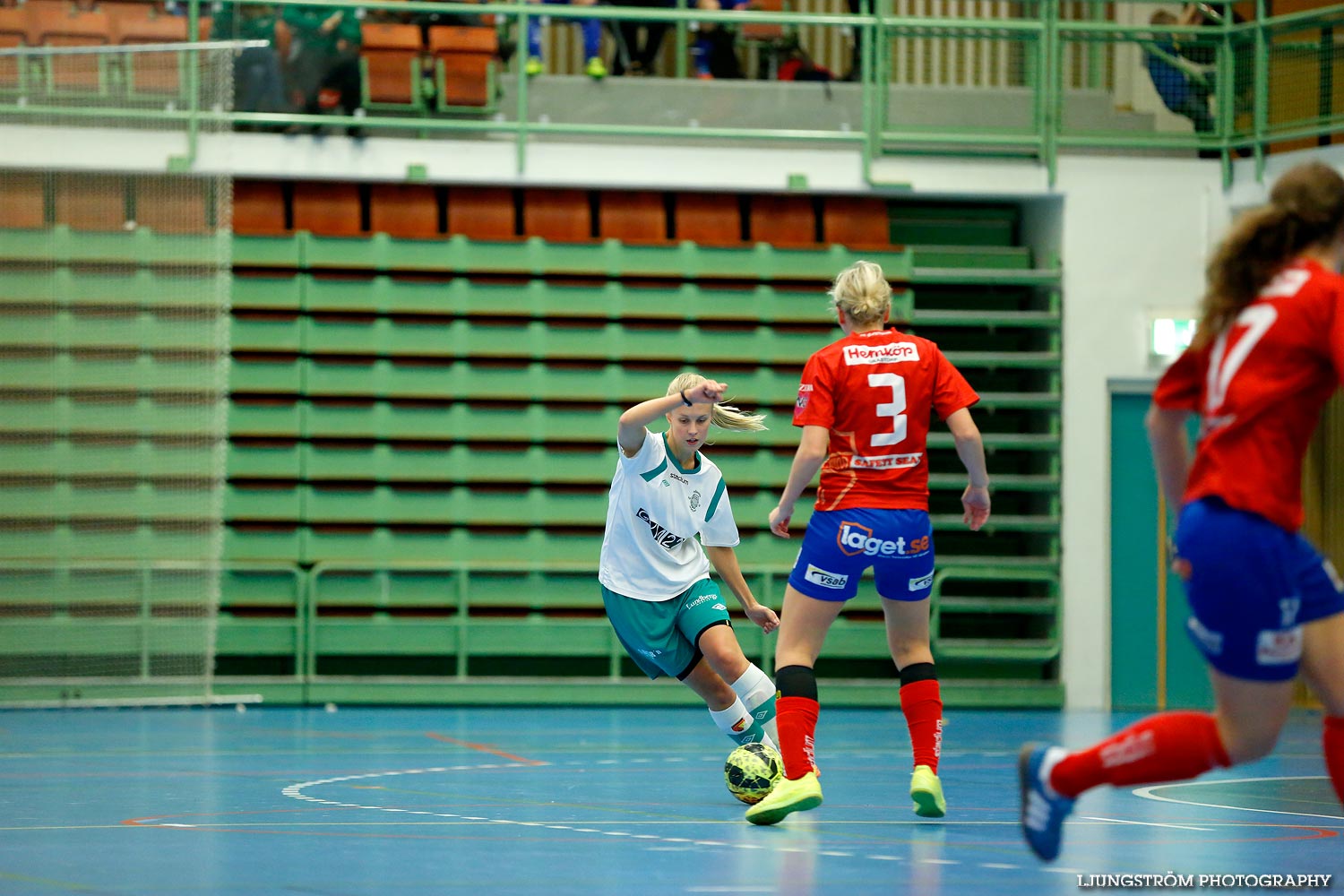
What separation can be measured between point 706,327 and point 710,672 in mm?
6628

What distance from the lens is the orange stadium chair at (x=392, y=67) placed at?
12281 mm

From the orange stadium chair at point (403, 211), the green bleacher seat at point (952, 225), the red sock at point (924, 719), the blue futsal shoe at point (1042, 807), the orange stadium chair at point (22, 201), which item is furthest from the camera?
the green bleacher seat at point (952, 225)

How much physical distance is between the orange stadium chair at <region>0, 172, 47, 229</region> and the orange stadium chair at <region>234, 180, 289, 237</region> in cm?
162

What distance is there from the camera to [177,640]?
11.3 meters

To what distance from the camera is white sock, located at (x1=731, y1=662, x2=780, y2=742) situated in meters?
6.53

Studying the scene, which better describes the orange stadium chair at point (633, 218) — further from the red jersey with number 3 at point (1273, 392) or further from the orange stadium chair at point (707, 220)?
the red jersey with number 3 at point (1273, 392)

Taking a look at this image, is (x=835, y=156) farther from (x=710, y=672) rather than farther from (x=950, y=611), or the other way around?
(x=710, y=672)

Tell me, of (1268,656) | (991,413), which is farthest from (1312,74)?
(1268,656)

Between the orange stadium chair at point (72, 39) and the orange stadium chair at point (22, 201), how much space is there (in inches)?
25.9

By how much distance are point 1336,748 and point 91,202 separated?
976cm

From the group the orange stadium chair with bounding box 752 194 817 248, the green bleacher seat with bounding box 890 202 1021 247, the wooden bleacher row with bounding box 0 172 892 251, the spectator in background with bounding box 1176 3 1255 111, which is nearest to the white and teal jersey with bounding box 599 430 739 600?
the wooden bleacher row with bounding box 0 172 892 251

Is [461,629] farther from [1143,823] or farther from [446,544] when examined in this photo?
[1143,823]

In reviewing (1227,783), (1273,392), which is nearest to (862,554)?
(1273,392)

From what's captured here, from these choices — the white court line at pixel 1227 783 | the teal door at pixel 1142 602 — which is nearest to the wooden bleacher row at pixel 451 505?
the teal door at pixel 1142 602
